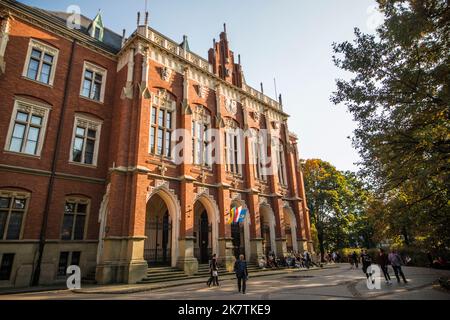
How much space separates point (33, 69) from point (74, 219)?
9037mm

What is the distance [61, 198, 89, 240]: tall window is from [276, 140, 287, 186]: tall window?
17.5 metres

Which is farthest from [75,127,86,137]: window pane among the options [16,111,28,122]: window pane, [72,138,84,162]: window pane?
[16,111,28,122]: window pane

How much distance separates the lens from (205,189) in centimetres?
1903

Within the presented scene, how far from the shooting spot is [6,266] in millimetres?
12719

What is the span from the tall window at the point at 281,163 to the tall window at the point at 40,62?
19759 millimetres

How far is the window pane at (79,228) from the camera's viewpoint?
15266 mm

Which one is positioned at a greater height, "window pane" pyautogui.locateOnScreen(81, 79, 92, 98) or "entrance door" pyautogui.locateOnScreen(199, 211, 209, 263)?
"window pane" pyautogui.locateOnScreen(81, 79, 92, 98)

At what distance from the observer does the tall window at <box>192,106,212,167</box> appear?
19.6 metres

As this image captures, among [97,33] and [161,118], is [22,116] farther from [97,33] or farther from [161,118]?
[97,33]

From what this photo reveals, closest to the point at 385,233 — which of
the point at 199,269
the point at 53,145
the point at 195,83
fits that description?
the point at 199,269

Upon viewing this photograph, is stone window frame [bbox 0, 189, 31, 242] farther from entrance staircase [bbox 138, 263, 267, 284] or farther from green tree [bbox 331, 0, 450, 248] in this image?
green tree [bbox 331, 0, 450, 248]

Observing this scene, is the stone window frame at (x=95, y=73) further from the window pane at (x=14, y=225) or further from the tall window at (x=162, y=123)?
the window pane at (x=14, y=225)

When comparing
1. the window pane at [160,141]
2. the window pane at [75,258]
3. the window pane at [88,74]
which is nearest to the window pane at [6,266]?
the window pane at [75,258]
